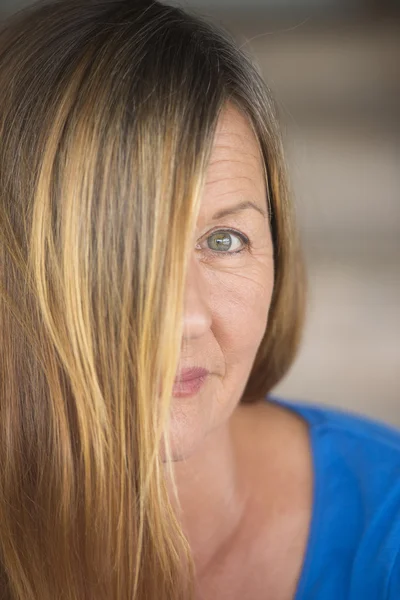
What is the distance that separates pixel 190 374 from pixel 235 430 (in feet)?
1.22

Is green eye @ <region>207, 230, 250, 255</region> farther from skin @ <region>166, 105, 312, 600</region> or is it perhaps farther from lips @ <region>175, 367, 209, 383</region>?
lips @ <region>175, 367, 209, 383</region>

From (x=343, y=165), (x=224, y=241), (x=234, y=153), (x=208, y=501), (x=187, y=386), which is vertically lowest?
(x=208, y=501)

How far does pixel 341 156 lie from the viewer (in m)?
3.21

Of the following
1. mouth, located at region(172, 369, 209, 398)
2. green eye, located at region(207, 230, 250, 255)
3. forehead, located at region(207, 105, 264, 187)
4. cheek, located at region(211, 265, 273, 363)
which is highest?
forehead, located at region(207, 105, 264, 187)

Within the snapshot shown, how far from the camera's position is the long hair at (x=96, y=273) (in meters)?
0.95

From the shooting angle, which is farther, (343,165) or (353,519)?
(343,165)

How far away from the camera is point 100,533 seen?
1.06 metres

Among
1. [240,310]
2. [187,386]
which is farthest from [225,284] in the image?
[187,386]

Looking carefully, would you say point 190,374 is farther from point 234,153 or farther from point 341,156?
point 341,156

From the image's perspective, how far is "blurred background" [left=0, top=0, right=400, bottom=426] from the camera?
3020mm

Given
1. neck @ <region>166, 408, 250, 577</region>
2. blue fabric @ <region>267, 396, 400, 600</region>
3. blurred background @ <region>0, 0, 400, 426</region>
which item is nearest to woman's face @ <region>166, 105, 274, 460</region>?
neck @ <region>166, 408, 250, 577</region>

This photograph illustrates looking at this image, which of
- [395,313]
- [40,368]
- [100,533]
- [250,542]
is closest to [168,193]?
[40,368]

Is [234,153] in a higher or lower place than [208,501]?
higher

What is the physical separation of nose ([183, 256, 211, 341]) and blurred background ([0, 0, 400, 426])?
1.98 meters
